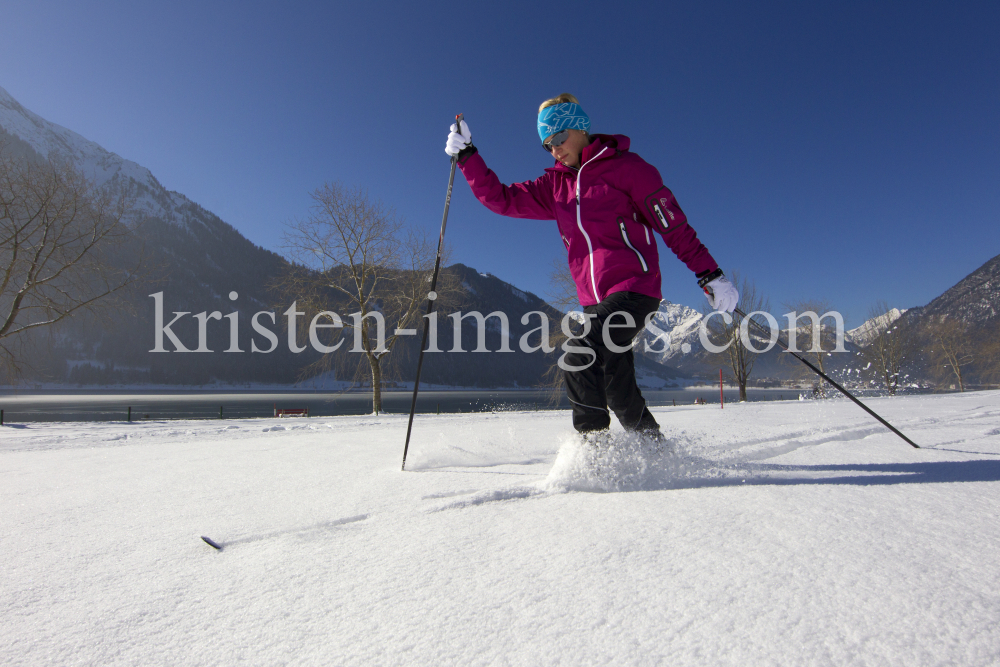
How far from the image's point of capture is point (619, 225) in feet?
6.68

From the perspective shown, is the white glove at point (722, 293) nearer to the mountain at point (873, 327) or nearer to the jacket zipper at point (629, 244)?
the jacket zipper at point (629, 244)

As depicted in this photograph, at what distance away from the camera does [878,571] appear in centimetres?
75

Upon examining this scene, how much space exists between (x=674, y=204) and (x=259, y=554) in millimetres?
2016

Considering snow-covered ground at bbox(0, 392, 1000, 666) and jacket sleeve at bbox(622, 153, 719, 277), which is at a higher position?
jacket sleeve at bbox(622, 153, 719, 277)

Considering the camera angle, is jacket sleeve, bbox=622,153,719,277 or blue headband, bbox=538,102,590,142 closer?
jacket sleeve, bbox=622,153,719,277

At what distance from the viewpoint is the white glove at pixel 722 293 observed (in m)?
2.10

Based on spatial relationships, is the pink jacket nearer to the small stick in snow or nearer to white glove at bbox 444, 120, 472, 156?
white glove at bbox 444, 120, 472, 156

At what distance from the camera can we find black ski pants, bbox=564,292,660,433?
6.16 ft

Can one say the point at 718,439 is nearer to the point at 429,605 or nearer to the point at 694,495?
the point at 694,495

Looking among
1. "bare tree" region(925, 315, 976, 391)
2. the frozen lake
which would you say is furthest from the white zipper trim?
"bare tree" region(925, 315, 976, 391)

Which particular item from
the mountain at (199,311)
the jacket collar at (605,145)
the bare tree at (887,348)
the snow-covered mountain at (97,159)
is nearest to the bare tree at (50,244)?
the jacket collar at (605,145)

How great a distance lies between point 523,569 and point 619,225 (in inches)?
63.5

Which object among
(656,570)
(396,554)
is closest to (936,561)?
(656,570)

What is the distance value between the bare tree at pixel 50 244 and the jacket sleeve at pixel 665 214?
43.5 feet
